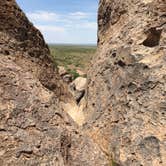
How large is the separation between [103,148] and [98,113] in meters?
0.90

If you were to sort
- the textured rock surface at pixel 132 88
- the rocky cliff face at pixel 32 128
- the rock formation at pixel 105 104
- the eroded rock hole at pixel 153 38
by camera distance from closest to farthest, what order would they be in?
the rocky cliff face at pixel 32 128
the rock formation at pixel 105 104
the textured rock surface at pixel 132 88
the eroded rock hole at pixel 153 38

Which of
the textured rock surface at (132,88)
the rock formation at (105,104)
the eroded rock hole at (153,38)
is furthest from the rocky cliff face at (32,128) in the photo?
the eroded rock hole at (153,38)

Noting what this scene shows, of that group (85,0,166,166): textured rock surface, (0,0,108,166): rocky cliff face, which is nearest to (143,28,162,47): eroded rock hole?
(85,0,166,166): textured rock surface

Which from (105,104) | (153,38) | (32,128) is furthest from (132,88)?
(32,128)

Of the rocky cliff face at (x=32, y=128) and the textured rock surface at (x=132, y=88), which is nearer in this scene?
the rocky cliff face at (x=32, y=128)

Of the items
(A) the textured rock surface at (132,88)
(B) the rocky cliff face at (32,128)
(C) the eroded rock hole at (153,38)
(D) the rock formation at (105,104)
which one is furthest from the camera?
(C) the eroded rock hole at (153,38)

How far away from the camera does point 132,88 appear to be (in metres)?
7.24

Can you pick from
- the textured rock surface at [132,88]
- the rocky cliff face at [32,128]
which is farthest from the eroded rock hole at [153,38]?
the rocky cliff face at [32,128]

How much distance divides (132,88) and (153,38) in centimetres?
114

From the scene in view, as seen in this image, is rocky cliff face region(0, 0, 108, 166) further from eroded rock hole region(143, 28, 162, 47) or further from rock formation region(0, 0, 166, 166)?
eroded rock hole region(143, 28, 162, 47)

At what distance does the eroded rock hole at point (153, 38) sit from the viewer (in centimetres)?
725

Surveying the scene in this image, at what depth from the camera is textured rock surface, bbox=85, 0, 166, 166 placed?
6.64 metres

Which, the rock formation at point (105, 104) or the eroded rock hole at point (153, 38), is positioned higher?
the eroded rock hole at point (153, 38)

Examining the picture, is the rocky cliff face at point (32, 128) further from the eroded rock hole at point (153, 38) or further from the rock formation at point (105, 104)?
A: the eroded rock hole at point (153, 38)
